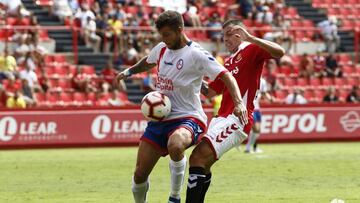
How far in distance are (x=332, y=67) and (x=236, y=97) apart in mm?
27235

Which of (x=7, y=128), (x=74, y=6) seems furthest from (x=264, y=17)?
(x=7, y=128)

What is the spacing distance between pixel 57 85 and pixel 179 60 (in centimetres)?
2087

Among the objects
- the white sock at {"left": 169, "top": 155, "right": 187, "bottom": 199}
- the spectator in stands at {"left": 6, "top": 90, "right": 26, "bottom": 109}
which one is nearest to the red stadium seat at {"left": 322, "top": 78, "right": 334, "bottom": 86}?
the spectator in stands at {"left": 6, "top": 90, "right": 26, "bottom": 109}

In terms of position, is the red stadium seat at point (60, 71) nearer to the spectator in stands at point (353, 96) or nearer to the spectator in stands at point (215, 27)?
the spectator in stands at point (215, 27)

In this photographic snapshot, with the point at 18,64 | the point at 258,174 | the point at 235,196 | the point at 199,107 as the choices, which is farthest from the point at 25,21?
the point at 199,107

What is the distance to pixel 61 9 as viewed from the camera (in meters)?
34.6

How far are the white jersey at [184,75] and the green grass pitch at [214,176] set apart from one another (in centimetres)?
295

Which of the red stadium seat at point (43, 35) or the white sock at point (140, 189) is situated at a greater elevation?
the white sock at point (140, 189)

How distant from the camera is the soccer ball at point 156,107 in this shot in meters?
11.4

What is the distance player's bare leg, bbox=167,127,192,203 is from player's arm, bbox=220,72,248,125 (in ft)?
2.33

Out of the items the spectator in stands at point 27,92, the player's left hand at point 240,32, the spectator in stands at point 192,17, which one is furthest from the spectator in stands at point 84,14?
the player's left hand at point 240,32

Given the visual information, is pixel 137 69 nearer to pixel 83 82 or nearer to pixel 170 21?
pixel 170 21

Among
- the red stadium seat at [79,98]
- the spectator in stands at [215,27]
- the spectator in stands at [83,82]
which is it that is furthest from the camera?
the spectator in stands at [215,27]

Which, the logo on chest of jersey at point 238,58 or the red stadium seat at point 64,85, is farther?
the red stadium seat at point 64,85
